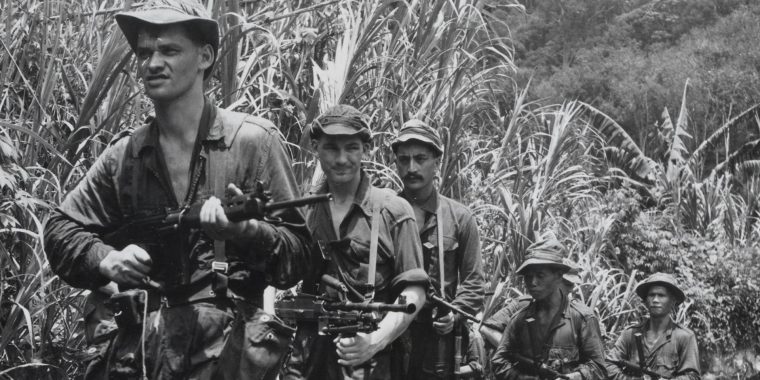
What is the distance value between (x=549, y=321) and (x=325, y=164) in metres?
3.95

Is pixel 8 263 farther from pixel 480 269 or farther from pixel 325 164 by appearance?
pixel 480 269

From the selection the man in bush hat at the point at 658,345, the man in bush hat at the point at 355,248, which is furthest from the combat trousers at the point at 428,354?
the man in bush hat at the point at 658,345

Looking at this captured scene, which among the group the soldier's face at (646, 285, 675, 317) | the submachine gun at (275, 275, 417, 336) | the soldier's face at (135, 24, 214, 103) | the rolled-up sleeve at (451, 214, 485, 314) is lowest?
the soldier's face at (646, 285, 675, 317)

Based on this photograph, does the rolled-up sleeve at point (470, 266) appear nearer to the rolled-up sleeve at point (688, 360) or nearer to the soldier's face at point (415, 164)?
the soldier's face at point (415, 164)

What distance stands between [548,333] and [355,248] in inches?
154

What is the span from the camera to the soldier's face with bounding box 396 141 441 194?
7973 mm

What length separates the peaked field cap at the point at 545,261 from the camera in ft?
31.8

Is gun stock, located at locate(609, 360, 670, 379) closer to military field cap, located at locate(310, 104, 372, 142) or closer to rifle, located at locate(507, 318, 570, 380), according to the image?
rifle, located at locate(507, 318, 570, 380)

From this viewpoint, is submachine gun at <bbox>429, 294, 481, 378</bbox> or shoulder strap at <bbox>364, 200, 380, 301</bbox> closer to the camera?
shoulder strap at <bbox>364, 200, 380, 301</bbox>

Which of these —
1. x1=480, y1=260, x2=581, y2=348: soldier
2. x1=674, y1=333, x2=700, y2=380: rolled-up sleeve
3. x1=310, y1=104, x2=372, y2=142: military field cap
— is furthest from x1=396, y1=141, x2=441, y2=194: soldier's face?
x1=674, y1=333, x2=700, y2=380: rolled-up sleeve

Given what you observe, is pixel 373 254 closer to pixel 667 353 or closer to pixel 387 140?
pixel 387 140

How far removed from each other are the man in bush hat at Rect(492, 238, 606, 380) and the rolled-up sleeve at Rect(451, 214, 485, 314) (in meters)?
1.60

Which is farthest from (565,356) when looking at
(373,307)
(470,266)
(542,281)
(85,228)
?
(85,228)

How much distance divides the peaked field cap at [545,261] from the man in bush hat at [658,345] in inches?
74.7
